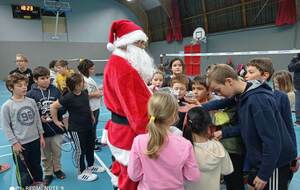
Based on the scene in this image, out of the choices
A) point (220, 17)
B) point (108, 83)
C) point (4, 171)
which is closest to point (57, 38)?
point (220, 17)

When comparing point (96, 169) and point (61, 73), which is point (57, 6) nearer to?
point (61, 73)

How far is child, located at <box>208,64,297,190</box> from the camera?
5.47 feet

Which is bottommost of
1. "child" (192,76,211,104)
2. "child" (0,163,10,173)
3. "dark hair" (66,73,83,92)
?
"child" (0,163,10,173)

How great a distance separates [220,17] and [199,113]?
576 inches

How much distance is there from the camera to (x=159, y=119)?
161cm

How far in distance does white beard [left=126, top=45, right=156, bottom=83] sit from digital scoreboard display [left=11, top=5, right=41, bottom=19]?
17.9 m

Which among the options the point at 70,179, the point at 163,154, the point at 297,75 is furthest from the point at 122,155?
the point at 297,75

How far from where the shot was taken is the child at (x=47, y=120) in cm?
324

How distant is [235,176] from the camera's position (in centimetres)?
214

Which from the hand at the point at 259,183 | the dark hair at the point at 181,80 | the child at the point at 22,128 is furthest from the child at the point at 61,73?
the hand at the point at 259,183

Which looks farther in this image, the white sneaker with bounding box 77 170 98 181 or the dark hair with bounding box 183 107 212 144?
the white sneaker with bounding box 77 170 98 181

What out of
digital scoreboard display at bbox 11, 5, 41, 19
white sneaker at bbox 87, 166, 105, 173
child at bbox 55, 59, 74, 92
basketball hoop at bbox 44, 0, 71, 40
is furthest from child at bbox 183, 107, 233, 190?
digital scoreboard display at bbox 11, 5, 41, 19

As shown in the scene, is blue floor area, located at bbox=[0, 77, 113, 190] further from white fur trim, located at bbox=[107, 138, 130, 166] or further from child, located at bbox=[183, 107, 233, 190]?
child, located at bbox=[183, 107, 233, 190]

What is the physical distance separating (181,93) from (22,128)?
5.97ft
